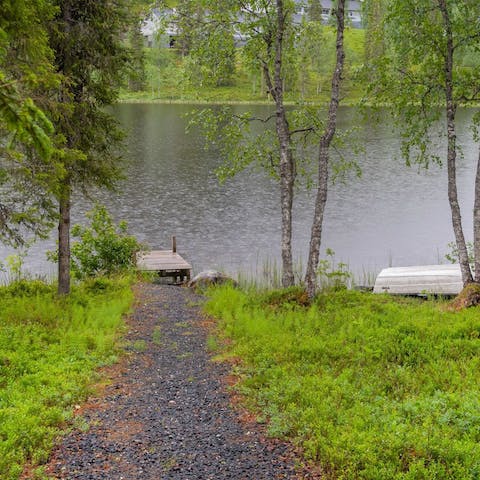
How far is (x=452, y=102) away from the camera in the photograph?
53.2 ft

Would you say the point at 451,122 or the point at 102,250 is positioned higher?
the point at 451,122

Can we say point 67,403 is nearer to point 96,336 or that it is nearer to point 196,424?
point 196,424

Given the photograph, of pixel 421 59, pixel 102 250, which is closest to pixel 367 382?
pixel 421 59

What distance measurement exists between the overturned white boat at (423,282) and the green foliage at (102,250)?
10671 mm

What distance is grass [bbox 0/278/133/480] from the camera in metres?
8.66

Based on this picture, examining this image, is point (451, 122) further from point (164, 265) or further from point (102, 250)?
point (102, 250)

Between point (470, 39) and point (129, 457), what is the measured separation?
14.5 metres

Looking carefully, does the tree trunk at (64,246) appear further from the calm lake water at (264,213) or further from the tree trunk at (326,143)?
the calm lake water at (264,213)

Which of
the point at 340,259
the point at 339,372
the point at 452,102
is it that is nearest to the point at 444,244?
the point at 340,259

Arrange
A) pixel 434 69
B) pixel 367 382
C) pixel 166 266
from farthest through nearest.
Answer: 1. pixel 166 266
2. pixel 434 69
3. pixel 367 382

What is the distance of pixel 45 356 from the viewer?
12242 millimetres

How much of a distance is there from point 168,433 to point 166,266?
54.5 feet

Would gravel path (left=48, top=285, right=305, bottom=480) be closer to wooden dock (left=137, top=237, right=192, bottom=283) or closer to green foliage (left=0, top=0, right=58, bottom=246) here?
green foliage (left=0, top=0, right=58, bottom=246)

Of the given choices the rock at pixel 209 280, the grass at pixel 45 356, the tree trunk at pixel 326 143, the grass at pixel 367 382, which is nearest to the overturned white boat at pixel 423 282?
the grass at pixel 367 382
